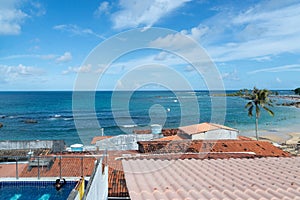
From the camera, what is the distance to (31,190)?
9703 millimetres

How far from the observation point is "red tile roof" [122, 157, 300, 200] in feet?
12.1

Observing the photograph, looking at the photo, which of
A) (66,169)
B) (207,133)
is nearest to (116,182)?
(66,169)

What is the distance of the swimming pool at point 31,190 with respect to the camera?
31.3ft

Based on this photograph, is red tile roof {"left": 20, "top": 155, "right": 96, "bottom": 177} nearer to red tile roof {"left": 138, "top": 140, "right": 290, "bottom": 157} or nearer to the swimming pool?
the swimming pool

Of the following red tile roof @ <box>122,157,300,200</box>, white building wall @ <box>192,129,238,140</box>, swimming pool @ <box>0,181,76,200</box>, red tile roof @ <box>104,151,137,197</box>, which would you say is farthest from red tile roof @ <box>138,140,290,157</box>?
red tile roof @ <box>122,157,300,200</box>

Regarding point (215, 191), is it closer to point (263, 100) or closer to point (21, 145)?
point (21, 145)

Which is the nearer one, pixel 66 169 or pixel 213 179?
pixel 213 179

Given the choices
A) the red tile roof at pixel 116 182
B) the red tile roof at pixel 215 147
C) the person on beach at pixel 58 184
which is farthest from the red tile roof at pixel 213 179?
the red tile roof at pixel 215 147

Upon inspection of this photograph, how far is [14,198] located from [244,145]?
1226 centimetres

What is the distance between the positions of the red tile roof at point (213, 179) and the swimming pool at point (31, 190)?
4876 mm

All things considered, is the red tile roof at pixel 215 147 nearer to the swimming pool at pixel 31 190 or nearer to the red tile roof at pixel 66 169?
the red tile roof at pixel 66 169

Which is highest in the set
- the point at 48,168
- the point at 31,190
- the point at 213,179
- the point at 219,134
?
the point at 213,179

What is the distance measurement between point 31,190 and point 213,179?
25.0ft

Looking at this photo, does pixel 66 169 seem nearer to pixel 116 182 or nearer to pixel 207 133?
pixel 116 182
